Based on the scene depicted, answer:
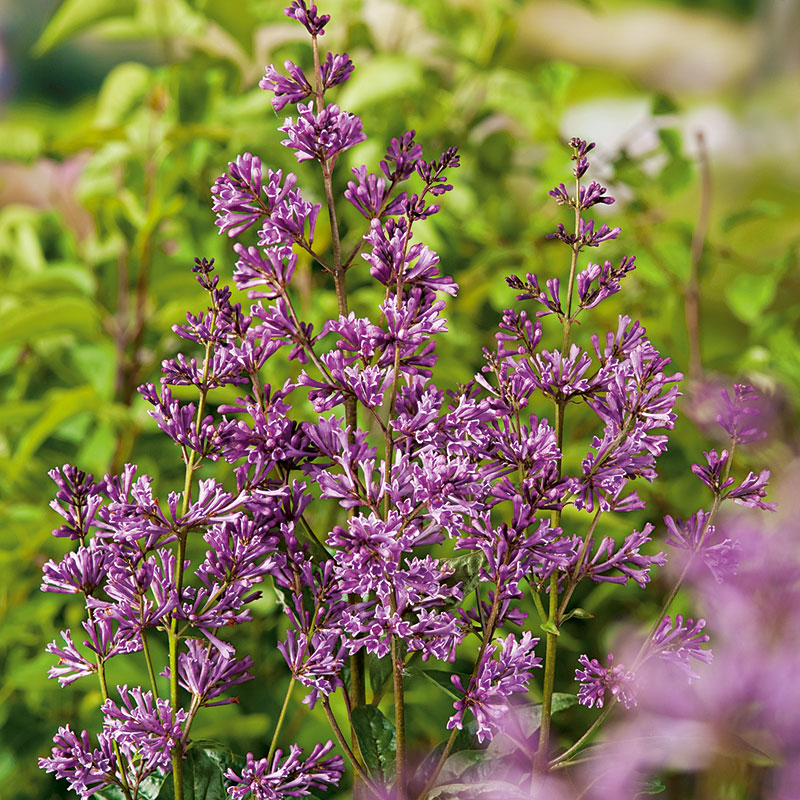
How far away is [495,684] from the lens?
27 cm

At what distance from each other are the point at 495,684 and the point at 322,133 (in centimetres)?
16

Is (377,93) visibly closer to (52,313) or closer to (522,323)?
(52,313)

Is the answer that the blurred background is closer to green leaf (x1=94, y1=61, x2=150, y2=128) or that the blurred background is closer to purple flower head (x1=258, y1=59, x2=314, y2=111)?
green leaf (x1=94, y1=61, x2=150, y2=128)

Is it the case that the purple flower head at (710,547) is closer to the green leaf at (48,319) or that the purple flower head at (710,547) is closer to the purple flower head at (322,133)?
the purple flower head at (322,133)

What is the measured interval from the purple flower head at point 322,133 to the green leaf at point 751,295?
0.46 metres

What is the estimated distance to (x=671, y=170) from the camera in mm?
683

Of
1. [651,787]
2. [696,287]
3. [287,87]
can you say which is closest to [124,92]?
[696,287]

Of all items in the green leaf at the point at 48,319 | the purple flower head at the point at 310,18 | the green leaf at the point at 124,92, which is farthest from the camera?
the green leaf at the point at 124,92

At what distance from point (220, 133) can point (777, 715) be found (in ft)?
1.53

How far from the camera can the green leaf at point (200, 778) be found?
0.30 m

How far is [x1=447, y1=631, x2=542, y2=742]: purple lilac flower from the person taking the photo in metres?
0.26

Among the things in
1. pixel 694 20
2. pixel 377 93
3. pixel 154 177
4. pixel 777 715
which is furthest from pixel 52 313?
pixel 694 20

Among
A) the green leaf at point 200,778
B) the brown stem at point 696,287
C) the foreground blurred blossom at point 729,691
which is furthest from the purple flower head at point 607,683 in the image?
the brown stem at point 696,287

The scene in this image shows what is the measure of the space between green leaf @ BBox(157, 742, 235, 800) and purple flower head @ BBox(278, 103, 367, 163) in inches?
6.9
